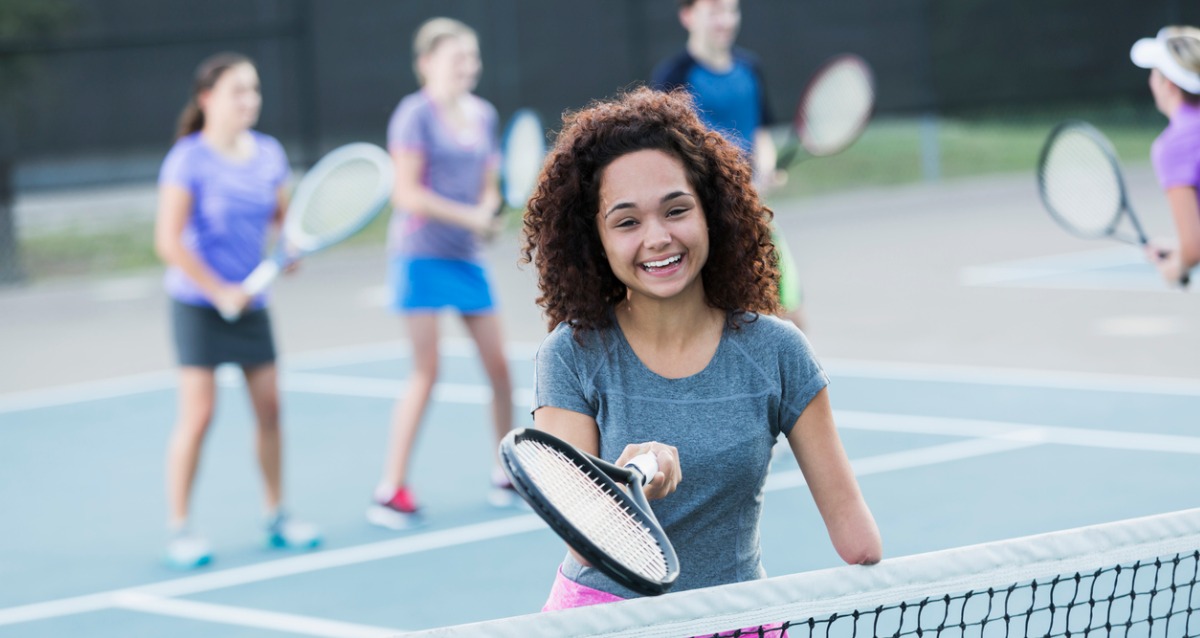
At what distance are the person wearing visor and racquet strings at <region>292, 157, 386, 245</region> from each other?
2.69 m

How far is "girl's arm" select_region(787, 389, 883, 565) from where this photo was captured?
2410 millimetres

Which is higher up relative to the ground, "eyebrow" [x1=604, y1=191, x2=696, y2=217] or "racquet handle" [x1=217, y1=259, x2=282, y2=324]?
"eyebrow" [x1=604, y1=191, x2=696, y2=217]

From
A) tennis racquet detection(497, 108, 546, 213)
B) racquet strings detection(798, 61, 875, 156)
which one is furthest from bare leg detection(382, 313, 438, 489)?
racquet strings detection(798, 61, 875, 156)

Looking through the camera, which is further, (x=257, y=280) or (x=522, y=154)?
(x=522, y=154)

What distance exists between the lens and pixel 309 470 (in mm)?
6926

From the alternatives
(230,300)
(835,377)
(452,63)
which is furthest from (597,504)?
(835,377)

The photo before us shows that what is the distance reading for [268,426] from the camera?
18.7 ft

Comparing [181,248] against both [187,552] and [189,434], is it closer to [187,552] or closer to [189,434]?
[189,434]

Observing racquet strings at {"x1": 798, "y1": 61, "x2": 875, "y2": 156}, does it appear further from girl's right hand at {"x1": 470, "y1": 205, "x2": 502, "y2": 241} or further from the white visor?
the white visor

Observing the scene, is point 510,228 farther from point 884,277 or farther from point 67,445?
point 67,445

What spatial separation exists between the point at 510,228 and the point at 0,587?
32.3 feet

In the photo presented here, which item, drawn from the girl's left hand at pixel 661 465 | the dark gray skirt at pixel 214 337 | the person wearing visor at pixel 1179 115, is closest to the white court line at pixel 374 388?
the dark gray skirt at pixel 214 337

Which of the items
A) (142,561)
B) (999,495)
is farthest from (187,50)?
(999,495)

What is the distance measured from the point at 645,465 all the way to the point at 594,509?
11cm
